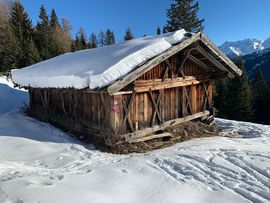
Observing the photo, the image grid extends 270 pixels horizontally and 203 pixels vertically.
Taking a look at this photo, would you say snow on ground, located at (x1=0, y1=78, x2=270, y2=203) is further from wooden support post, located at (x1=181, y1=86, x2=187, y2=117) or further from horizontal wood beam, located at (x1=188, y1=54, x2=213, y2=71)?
horizontal wood beam, located at (x1=188, y1=54, x2=213, y2=71)

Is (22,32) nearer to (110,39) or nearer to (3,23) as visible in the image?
(3,23)

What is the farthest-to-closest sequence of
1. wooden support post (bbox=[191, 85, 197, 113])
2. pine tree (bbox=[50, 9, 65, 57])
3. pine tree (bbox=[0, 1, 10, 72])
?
1. pine tree (bbox=[50, 9, 65, 57])
2. pine tree (bbox=[0, 1, 10, 72])
3. wooden support post (bbox=[191, 85, 197, 113])

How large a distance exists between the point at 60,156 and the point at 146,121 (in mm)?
3628

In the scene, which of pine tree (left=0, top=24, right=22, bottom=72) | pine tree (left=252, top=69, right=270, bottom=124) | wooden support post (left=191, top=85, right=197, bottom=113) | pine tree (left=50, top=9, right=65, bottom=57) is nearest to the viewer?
wooden support post (left=191, top=85, right=197, bottom=113)

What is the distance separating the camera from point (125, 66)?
978 centimetres

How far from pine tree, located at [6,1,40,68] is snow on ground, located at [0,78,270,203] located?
32.0 metres

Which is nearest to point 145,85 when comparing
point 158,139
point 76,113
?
point 158,139

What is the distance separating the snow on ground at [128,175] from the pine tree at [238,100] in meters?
26.6

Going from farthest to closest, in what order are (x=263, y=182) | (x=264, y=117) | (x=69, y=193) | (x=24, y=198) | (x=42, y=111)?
(x=264, y=117)
(x=42, y=111)
(x=263, y=182)
(x=69, y=193)
(x=24, y=198)

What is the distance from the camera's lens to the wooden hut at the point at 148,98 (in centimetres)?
1040

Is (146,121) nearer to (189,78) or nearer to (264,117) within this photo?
(189,78)

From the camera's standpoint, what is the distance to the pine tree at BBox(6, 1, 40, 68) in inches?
1589

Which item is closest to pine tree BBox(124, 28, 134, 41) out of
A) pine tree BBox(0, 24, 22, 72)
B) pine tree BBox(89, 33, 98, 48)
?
pine tree BBox(89, 33, 98, 48)

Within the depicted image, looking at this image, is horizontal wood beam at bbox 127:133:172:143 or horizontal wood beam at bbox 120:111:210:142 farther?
horizontal wood beam at bbox 127:133:172:143
